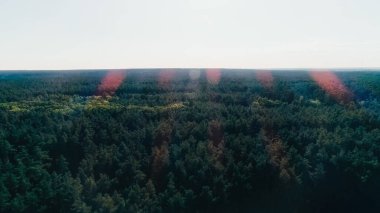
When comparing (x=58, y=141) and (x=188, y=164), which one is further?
(x=58, y=141)

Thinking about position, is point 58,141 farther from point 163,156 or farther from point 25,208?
point 25,208

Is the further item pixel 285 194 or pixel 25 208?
pixel 285 194

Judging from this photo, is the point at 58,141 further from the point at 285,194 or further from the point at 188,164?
the point at 285,194

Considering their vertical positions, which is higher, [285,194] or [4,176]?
[4,176]

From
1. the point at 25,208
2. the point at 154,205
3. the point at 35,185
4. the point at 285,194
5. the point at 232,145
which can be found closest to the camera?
the point at 25,208

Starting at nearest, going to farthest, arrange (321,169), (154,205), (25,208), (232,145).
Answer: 1. (25,208)
2. (154,205)
3. (321,169)
4. (232,145)

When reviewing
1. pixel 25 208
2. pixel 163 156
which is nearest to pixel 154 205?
pixel 25 208

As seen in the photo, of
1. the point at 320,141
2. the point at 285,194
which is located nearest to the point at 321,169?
the point at 285,194

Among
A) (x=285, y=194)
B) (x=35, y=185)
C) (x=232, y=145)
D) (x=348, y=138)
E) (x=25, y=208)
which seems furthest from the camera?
(x=348, y=138)

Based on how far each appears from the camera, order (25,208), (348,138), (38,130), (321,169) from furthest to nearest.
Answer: (38,130), (348,138), (321,169), (25,208)
